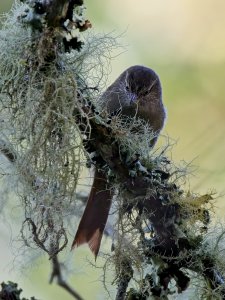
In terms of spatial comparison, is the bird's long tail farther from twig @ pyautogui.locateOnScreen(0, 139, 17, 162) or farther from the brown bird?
twig @ pyautogui.locateOnScreen(0, 139, 17, 162)

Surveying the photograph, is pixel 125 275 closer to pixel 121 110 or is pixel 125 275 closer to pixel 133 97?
pixel 121 110

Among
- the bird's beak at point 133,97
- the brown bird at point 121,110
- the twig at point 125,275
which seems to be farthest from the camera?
the bird's beak at point 133,97

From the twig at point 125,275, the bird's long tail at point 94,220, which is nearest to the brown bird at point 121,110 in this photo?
the bird's long tail at point 94,220

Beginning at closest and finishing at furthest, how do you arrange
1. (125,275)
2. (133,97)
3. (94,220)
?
(125,275) < (94,220) < (133,97)

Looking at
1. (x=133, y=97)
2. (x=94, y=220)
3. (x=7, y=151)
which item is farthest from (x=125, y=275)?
(x=133, y=97)

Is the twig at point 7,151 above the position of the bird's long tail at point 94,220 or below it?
below

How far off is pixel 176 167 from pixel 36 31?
0.54 m

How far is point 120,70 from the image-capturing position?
2730 millimetres

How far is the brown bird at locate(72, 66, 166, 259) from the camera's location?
5.93ft

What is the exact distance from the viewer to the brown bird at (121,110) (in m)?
1.81

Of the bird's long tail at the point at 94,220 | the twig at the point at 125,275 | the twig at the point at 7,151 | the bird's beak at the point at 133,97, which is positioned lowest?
the twig at the point at 125,275

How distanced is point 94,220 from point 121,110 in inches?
13.7

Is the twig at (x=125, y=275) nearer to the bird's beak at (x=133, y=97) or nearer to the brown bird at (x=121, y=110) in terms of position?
the brown bird at (x=121, y=110)

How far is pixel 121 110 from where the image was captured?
193cm
